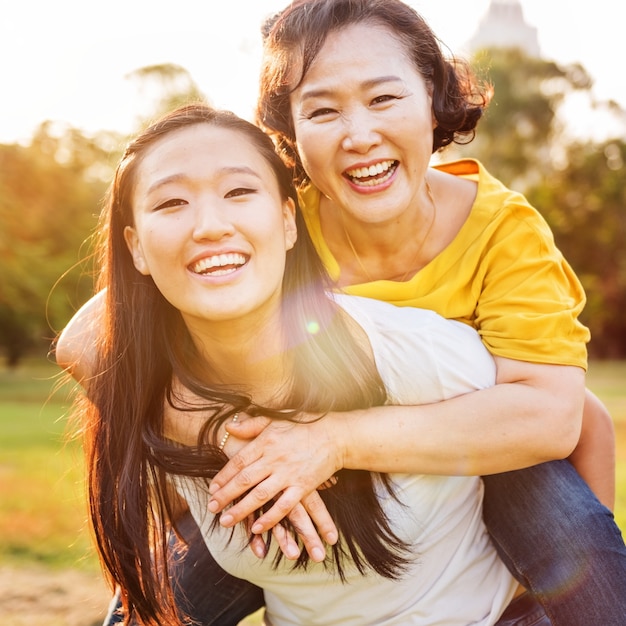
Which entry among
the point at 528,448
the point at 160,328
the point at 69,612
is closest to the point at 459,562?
the point at 528,448

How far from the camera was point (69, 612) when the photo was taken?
4234 millimetres

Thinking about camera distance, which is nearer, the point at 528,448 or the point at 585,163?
the point at 528,448

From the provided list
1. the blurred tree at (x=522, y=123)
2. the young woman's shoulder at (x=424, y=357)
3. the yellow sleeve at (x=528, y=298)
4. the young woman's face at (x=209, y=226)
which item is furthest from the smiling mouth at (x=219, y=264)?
the blurred tree at (x=522, y=123)

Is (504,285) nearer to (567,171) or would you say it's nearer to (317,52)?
(317,52)

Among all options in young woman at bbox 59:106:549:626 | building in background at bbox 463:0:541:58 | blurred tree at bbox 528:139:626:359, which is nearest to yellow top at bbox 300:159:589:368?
young woman at bbox 59:106:549:626

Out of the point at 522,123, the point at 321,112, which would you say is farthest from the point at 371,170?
the point at 522,123

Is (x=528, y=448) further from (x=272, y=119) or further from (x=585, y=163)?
(x=585, y=163)

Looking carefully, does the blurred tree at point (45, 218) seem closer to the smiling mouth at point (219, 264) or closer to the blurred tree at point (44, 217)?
the blurred tree at point (44, 217)

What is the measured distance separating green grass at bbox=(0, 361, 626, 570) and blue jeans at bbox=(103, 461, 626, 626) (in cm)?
140

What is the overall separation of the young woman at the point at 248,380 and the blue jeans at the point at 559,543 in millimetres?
94

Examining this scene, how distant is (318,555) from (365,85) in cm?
148

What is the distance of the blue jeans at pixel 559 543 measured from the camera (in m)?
2.25

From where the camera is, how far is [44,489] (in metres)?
8.34

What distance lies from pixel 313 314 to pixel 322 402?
0.90 feet
